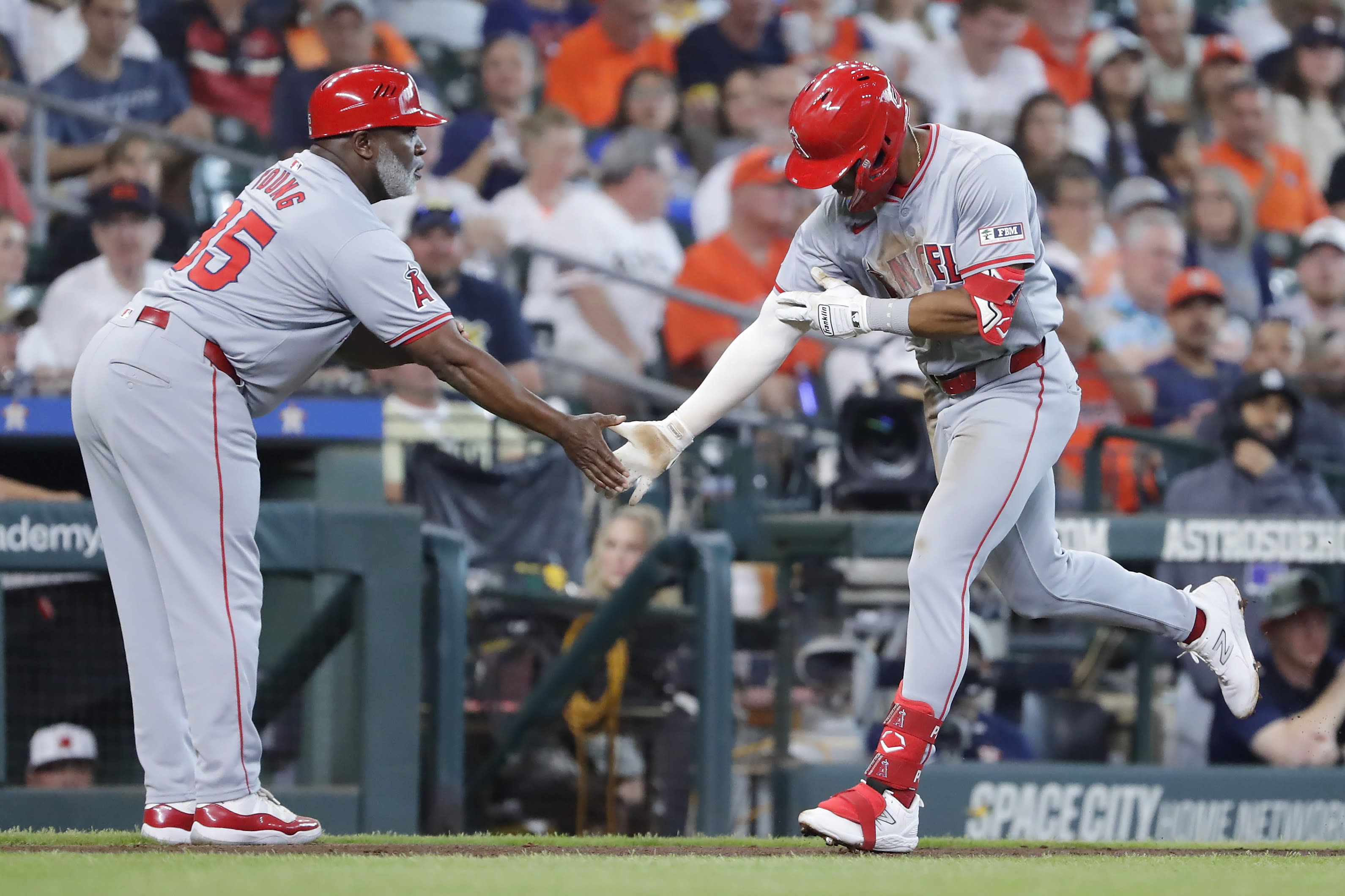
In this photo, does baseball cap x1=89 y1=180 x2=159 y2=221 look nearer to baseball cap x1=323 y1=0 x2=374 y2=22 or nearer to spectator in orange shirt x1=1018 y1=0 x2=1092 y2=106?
baseball cap x1=323 y1=0 x2=374 y2=22

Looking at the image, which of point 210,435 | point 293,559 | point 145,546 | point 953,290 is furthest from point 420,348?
point 293,559

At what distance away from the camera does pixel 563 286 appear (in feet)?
27.2

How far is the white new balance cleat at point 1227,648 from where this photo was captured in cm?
411

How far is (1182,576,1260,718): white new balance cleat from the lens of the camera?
411 cm

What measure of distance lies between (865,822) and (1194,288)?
18.7 ft

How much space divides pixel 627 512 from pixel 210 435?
2731mm

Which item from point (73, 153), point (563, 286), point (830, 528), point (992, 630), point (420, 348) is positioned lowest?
point (992, 630)

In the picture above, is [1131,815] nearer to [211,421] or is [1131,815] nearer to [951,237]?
[951,237]

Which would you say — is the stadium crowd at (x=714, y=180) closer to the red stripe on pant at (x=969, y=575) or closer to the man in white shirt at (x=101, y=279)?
the man in white shirt at (x=101, y=279)

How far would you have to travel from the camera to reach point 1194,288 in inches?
336

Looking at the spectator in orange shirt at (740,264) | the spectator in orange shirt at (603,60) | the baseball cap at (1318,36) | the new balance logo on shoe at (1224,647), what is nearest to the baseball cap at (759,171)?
the spectator in orange shirt at (740,264)

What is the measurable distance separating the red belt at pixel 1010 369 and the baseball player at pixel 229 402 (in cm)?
84

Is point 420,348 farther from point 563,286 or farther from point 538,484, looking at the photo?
point 563,286

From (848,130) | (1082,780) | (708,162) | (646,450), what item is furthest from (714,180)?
(848,130)
